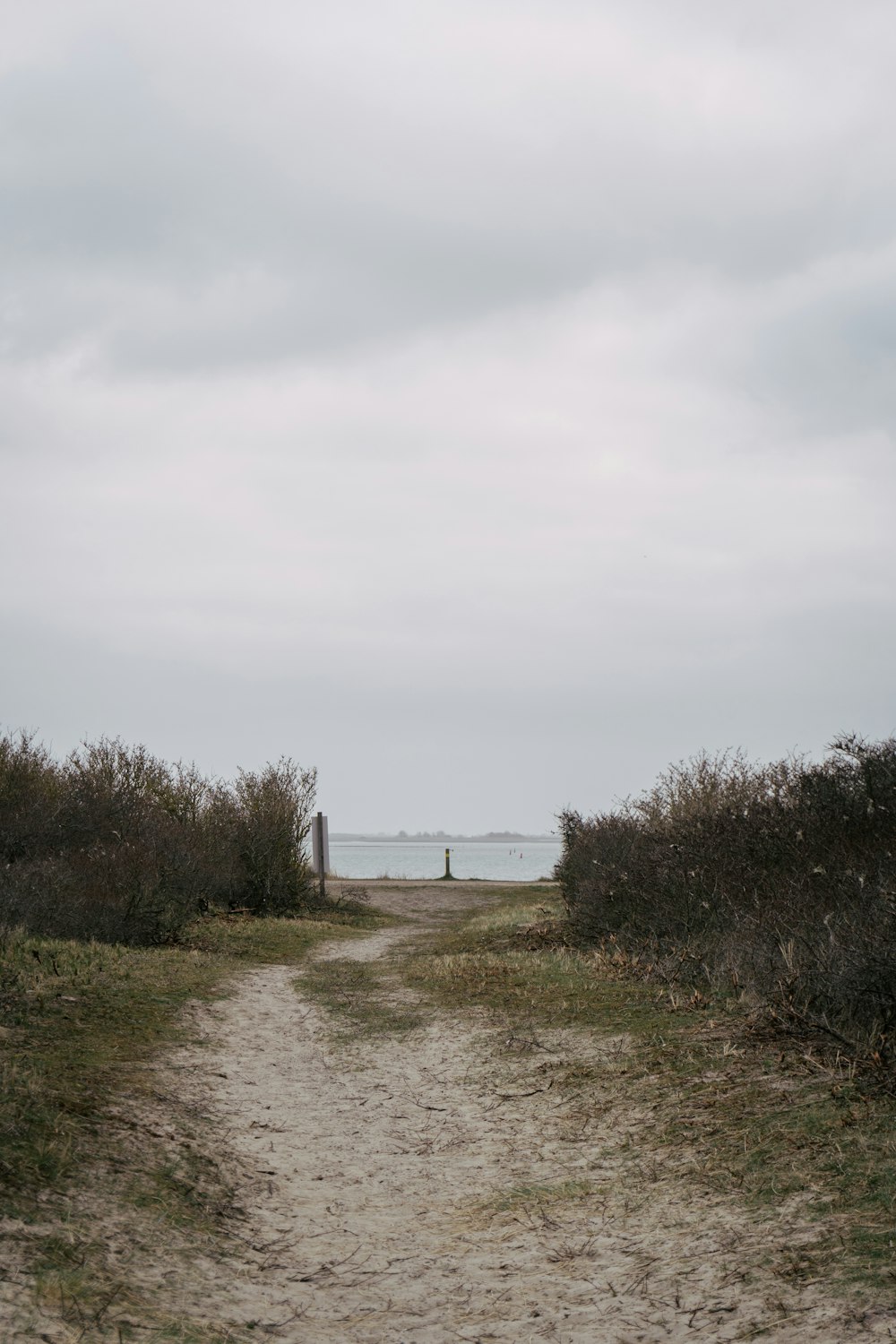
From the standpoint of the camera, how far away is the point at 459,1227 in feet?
18.4

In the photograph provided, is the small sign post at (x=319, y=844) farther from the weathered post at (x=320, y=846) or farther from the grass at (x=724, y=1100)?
the grass at (x=724, y=1100)

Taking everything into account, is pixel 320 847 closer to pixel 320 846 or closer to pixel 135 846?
pixel 320 846

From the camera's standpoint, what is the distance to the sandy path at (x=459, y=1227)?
439cm

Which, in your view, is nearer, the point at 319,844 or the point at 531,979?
the point at 531,979

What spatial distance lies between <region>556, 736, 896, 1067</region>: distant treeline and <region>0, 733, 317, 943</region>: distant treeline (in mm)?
6777

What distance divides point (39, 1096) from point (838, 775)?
888cm

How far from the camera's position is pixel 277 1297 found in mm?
4723

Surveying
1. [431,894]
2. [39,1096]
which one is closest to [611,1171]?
[39,1096]

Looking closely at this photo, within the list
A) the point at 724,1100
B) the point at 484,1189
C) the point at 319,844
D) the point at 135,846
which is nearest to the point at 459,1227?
the point at 484,1189

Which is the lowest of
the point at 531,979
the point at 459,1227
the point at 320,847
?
the point at 459,1227

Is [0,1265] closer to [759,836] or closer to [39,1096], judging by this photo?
[39,1096]

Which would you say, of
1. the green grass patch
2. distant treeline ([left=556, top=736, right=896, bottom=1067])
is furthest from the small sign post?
distant treeline ([left=556, top=736, right=896, bottom=1067])

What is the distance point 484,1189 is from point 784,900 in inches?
201

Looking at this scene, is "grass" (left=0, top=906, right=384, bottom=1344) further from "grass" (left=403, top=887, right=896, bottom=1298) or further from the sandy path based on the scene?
"grass" (left=403, top=887, right=896, bottom=1298)
